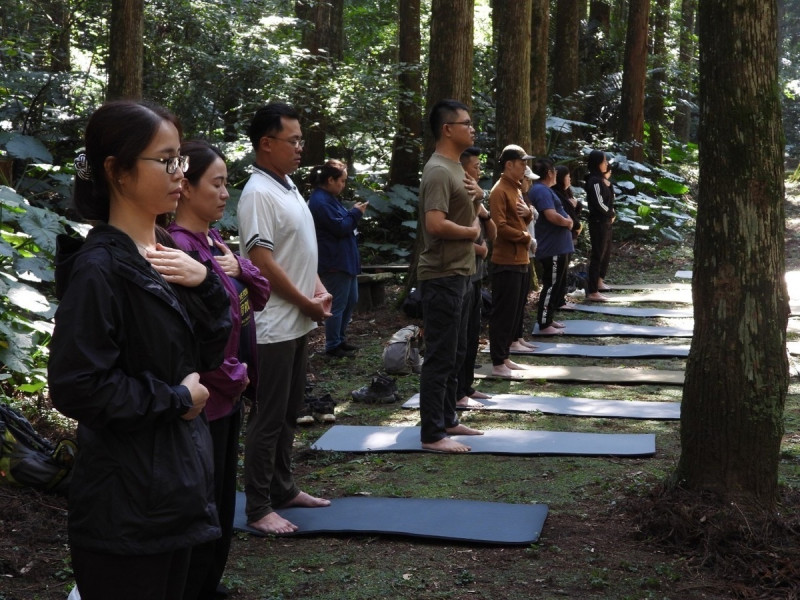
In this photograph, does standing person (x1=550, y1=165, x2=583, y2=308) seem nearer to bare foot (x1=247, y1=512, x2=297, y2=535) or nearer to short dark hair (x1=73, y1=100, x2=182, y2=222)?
bare foot (x1=247, y1=512, x2=297, y2=535)

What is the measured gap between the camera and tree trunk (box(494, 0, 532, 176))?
476 inches

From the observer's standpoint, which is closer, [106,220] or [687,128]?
[106,220]

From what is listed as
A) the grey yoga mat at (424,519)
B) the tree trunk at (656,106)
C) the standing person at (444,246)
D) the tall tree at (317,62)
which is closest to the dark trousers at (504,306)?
the standing person at (444,246)

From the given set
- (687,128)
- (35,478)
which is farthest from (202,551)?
(687,128)

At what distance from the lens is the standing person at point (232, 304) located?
3.45 m

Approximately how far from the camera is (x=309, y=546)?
459 centimetres

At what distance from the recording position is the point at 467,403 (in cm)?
744

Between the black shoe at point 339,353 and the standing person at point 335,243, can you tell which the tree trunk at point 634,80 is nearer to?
the standing person at point 335,243

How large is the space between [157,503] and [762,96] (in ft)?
11.3

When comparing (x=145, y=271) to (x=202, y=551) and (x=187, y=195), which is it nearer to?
(x=187, y=195)

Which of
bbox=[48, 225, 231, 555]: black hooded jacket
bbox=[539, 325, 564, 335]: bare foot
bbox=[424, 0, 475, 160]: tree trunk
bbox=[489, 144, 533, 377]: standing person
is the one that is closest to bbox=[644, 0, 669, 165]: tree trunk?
bbox=[424, 0, 475, 160]: tree trunk

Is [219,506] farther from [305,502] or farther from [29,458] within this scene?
[29,458]

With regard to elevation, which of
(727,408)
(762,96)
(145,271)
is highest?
(762,96)

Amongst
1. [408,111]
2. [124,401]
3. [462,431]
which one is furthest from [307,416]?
[408,111]
